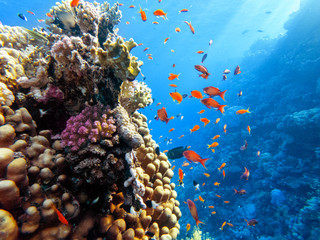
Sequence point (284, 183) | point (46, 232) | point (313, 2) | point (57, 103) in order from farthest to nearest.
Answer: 1. point (313, 2)
2. point (284, 183)
3. point (57, 103)
4. point (46, 232)

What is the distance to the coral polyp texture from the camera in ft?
5.14

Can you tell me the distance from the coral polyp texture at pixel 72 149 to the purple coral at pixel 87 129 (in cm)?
1

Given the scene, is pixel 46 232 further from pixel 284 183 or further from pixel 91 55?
pixel 284 183

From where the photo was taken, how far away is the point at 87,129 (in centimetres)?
A: 185

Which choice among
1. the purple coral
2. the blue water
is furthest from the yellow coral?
the blue water

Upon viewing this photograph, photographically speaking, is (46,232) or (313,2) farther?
(313,2)

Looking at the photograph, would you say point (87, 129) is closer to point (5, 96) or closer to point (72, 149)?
point (72, 149)

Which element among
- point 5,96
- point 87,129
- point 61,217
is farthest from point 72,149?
point 5,96

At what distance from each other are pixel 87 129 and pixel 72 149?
0.27 meters

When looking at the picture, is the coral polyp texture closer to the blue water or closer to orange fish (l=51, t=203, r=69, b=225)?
orange fish (l=51, t=203, r=69, b=225)

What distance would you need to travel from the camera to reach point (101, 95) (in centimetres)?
215

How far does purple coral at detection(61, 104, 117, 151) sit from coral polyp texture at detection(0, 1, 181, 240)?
0.01 meters

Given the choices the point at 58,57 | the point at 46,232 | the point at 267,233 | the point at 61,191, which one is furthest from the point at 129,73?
the point at 267,233

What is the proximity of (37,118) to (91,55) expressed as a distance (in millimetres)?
1193
